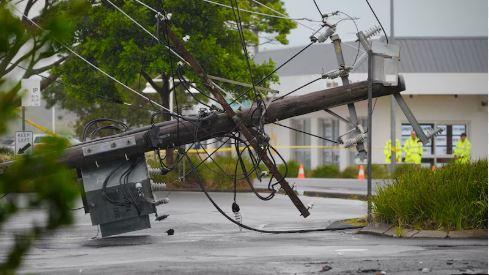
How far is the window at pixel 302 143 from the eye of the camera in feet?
161

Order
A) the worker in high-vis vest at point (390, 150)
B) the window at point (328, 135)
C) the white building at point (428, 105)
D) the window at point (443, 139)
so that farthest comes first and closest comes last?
1. the window at point (328, 135)
2. the white building at point (428, 105)
3. the window at point (443, 139)
4. the worker in high-vis vest at point (390, 150)

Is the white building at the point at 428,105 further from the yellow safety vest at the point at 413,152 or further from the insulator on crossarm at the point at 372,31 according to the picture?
the insulator on crossarm at the point at 372,31

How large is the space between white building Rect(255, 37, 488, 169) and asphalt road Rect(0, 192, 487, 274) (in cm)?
2763

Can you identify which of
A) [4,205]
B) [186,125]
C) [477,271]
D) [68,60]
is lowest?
[477,271]

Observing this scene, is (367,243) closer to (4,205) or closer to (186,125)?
(186,125)

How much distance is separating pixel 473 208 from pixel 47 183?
12.2m

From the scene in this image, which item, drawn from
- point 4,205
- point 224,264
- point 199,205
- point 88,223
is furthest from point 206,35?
point 4,205

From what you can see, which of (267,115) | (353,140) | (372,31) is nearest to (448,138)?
(372,31)

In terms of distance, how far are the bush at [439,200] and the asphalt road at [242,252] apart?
25.3 inches

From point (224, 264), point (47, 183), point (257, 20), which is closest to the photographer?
point (47, 183)

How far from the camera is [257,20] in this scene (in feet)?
115

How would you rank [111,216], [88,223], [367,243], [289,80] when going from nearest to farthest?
[367,243] < [111,216] < [88,223] < [289,80]

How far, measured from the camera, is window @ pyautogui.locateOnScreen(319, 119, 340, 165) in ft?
158

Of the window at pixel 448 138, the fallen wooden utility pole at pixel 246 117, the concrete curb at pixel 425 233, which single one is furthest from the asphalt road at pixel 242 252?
the window at pixel 448 138
